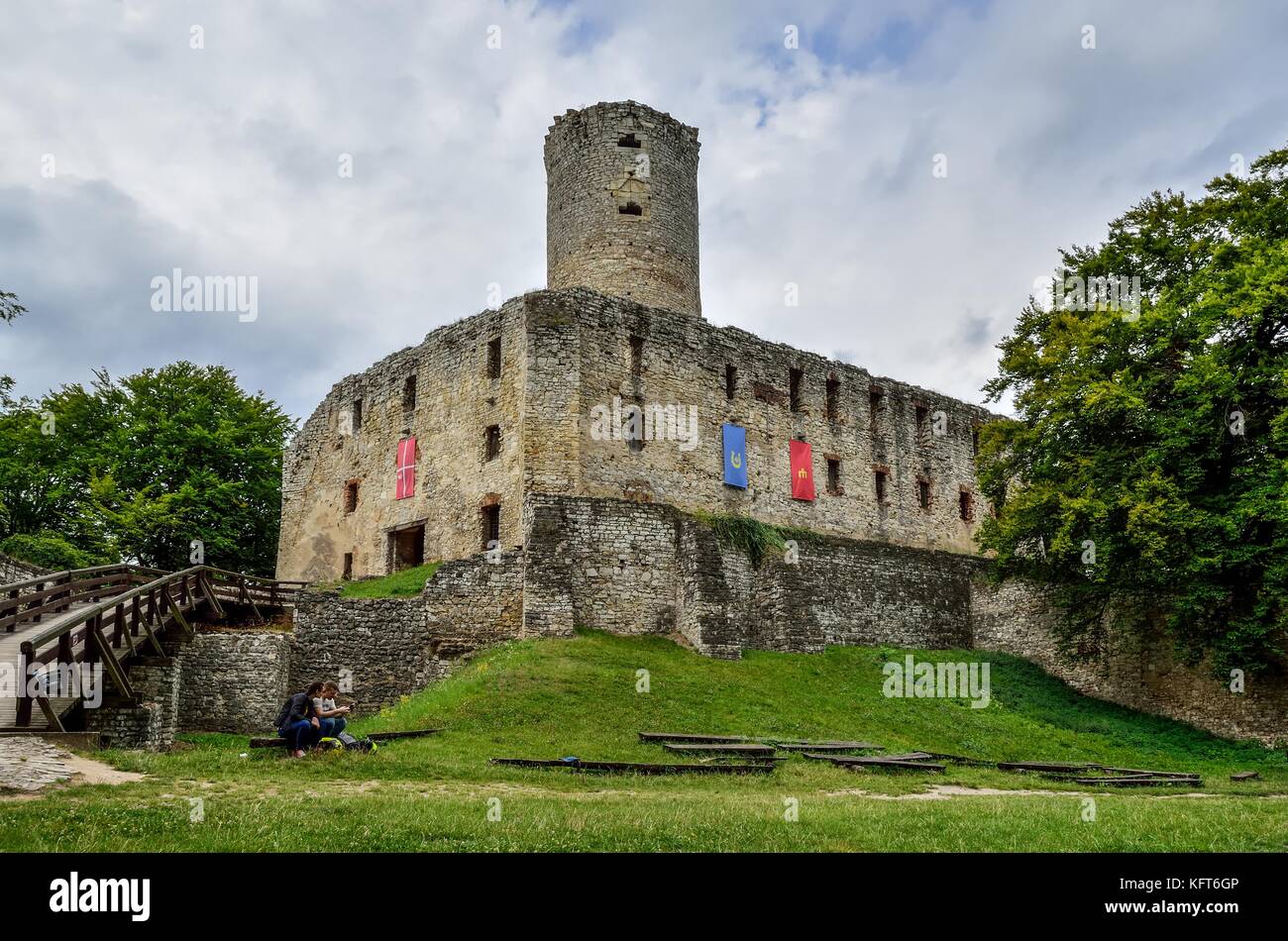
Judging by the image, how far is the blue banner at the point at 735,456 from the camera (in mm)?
32719

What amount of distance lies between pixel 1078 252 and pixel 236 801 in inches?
993

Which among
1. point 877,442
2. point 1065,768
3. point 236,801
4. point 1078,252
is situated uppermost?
point 1078,252

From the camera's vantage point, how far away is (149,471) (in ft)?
125

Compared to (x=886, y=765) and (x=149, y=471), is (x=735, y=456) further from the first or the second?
(x=149, y=471)

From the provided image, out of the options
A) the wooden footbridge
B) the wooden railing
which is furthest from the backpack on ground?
the wooden railing

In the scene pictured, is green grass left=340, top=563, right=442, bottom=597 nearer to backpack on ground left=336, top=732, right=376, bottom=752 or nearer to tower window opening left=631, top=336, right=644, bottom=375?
tower window opening left=631, top=336, right=644, bottom=375

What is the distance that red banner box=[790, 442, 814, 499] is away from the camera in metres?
34.5

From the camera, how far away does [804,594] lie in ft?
95.4

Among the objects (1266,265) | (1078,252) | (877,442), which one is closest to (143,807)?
(1266,265)

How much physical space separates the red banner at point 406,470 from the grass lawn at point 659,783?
383 inches

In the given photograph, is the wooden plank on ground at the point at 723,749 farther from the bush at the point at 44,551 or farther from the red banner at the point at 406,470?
the bush at the point at 44,551

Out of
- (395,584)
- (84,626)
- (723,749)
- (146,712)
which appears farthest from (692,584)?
(84,626)

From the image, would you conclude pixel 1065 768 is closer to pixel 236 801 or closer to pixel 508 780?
pixel 508 780

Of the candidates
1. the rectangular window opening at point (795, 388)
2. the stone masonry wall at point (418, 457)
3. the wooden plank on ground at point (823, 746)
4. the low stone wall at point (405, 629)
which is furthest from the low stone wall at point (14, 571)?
the rectangular window opening at point (795, 388)
